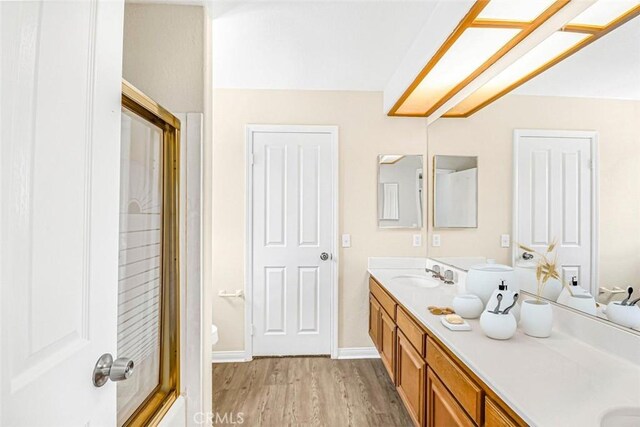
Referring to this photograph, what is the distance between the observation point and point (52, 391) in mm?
565

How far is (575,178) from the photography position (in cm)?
136

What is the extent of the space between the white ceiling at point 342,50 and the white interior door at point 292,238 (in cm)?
49

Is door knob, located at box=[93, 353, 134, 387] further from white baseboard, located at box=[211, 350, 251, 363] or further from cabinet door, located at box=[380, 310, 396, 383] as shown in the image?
white baseboard, located at box=[211, 350, 251, 363]

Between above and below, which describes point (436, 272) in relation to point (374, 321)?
above

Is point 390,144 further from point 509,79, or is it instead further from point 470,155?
point 509,79

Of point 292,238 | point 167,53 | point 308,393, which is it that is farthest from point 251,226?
point 167,53

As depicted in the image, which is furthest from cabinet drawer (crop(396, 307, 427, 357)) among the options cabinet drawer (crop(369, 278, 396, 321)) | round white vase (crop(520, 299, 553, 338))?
round white vase (crop(520, 299, 553, 338))

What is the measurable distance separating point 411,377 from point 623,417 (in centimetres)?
102

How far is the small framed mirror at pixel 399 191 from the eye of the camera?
9.43ft

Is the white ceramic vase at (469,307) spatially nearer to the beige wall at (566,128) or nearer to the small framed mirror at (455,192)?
the beige wall at (566,128)

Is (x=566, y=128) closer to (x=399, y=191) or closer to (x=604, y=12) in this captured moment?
(x=604, y=12)

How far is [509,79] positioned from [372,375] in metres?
2.27

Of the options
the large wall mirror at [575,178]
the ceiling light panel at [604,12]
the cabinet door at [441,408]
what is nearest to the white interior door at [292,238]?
the large wall mirror at [575,178]

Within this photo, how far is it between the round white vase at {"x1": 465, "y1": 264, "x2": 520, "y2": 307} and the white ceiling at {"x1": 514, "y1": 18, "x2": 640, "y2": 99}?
0.87 metres
